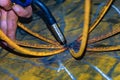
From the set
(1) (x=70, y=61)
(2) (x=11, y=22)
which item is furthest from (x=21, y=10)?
(1) (x=70, y=61)

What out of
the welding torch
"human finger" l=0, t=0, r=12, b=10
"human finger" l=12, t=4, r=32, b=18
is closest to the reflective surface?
the welding torch

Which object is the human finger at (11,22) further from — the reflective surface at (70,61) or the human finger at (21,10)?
the reflective surface at (70,61)

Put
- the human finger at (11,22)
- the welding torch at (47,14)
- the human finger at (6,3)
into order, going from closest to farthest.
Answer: the human finger at (6,3)
the welding torch at (47,14)
the human finger at (11,22)

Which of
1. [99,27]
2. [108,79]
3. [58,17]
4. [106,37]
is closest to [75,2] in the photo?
[58,17]

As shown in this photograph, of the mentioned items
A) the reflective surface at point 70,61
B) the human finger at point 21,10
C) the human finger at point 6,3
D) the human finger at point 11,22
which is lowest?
the reflective surface at point 70,61

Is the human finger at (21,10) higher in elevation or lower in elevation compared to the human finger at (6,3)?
lower

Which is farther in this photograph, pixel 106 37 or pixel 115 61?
pixel 106 37

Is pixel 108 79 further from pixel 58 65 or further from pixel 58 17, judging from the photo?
pixel 58 17

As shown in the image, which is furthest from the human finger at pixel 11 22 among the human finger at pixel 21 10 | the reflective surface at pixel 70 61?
the reflective surface at pixel 70 61

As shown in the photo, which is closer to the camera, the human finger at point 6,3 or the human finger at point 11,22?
the human finger at point 6,3

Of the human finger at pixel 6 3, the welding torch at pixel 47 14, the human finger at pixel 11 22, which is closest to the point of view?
the human finger at pixel 6 3

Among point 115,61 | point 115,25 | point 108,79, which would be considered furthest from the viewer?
point 115,25
